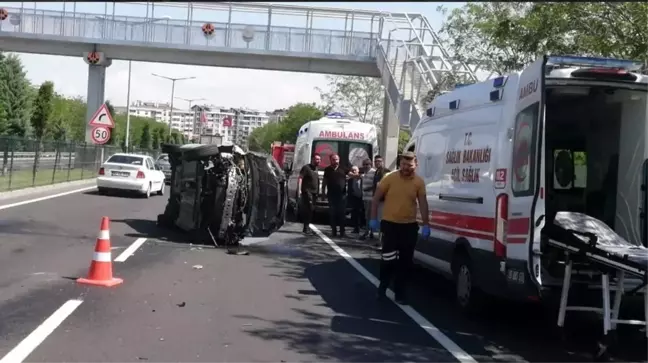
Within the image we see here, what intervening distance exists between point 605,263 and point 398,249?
3093 mm

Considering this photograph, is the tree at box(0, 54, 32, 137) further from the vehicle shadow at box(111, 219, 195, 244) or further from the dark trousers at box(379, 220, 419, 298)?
the dark trousers at box(379, 220, 419, 298)

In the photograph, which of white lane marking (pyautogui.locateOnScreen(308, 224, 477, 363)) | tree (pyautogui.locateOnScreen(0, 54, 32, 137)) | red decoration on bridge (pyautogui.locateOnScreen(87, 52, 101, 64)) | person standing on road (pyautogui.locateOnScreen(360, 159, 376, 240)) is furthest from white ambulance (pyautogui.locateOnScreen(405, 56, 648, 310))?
tree (pyautogui.locateOnScreen(0, 54, 32, 137))

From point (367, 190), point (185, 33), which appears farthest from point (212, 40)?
point (367, 190)

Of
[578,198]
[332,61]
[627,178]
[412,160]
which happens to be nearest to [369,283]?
[412,160]

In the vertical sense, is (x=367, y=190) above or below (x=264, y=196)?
above

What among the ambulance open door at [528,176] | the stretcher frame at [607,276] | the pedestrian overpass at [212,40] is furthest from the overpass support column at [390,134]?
the stretcher frame at [607,276]

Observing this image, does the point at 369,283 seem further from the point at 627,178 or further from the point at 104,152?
the point at 104,152

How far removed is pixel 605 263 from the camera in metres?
6.89

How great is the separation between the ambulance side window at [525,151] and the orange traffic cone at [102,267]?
194 inches

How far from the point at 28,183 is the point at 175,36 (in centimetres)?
1063

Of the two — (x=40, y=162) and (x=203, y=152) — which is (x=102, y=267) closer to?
(x=203, y=152)

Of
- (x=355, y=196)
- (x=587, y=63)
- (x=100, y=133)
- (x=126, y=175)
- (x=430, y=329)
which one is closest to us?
(x=587, y=63)

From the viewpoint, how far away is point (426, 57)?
22859 mm

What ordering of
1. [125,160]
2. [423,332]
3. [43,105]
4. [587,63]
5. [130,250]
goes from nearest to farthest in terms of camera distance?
[587,63] → [423,332] → [130,250] → [125,160] → [43,105]
